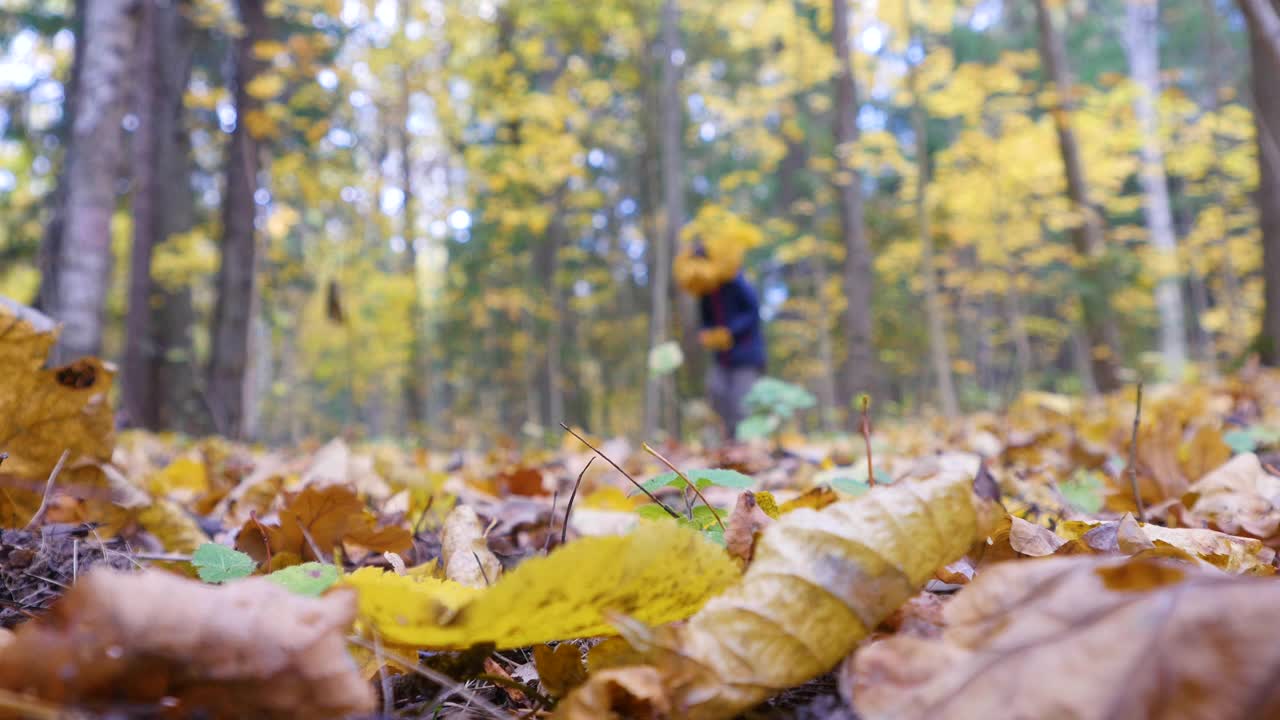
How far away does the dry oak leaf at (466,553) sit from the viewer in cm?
94

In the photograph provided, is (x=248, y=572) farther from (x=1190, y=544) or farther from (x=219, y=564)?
(x=1190, y=544)

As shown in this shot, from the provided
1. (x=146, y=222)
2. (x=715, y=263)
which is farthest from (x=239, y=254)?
(x=715, y=263)

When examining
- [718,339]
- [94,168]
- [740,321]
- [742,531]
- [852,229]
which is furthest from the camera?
[852,229]

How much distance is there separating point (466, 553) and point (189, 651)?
0.56 metres

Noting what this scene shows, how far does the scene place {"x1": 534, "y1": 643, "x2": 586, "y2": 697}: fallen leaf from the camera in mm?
655

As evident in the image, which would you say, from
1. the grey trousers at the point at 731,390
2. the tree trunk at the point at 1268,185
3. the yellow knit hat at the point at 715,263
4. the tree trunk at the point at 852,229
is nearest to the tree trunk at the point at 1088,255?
the tree trunk at the point at 852,229

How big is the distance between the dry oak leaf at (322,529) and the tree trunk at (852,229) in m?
8.23

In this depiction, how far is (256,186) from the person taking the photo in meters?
7.99

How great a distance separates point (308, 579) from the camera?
708 mm

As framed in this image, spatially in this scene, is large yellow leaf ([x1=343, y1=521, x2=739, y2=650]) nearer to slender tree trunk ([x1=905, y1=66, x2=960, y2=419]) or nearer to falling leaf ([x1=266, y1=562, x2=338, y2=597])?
falling leaf ([x1=266, y1=562, x2=338, y2=597])

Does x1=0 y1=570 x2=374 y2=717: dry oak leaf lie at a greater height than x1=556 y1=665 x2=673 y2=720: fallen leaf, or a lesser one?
greater

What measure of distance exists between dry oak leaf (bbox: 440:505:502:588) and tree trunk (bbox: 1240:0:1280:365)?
594cm

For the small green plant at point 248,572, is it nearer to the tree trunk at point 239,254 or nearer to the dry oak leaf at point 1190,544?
the dry oak leaf at point 1190,544

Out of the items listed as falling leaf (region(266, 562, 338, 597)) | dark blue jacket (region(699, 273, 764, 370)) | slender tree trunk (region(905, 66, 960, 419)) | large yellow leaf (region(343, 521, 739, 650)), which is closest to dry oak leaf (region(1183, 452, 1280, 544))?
large yellow leaf (region(343, 521, 739, 650))
